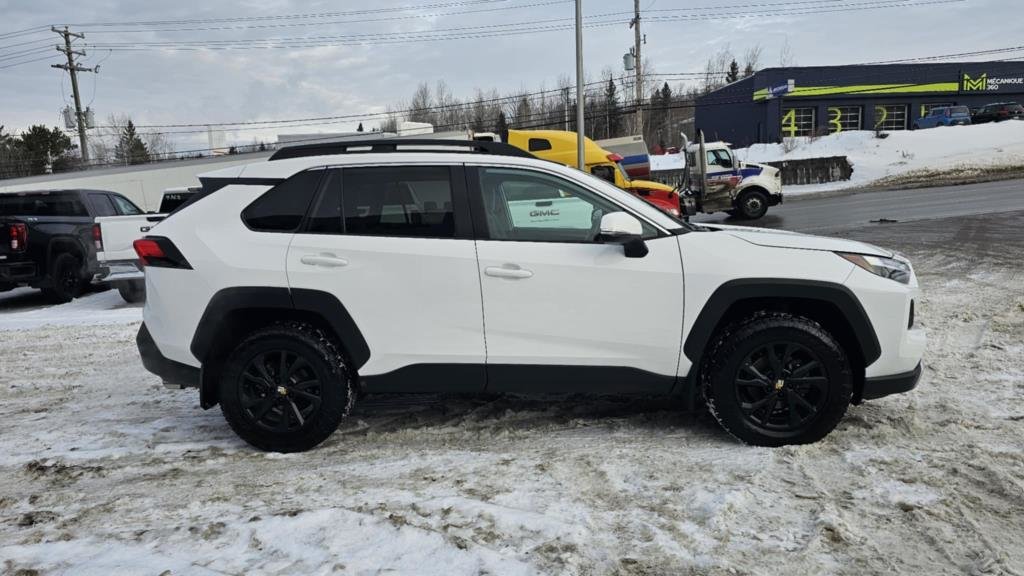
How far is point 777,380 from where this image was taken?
3727 millimetres

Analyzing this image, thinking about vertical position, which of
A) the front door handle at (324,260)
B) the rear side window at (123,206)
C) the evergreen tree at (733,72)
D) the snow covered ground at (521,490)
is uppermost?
the evergreen tree at (733,72)

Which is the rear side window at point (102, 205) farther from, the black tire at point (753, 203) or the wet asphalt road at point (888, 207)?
the black tire at point (753, 203)

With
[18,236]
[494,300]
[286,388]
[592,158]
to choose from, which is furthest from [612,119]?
[286,388]

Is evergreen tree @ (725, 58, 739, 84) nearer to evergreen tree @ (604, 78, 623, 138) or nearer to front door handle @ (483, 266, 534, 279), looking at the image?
evergreen tree @ (604, 78, 623, 138)

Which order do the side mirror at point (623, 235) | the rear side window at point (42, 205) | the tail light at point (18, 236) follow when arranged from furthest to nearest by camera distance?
the rear side window at point (42, 205) → the tail light at point (18, 236) → the side mirror at point (623, 235)

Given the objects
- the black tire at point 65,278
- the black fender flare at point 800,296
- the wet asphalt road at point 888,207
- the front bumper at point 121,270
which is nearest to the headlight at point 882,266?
the black fender flare at point 800,296

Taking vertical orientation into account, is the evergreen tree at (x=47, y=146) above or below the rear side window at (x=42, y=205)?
above

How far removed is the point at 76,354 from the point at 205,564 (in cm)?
517

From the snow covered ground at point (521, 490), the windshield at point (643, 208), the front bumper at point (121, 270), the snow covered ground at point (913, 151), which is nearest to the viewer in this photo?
the snow covered ground at point (521, 490)

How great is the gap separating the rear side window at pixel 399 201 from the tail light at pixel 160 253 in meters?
1.01

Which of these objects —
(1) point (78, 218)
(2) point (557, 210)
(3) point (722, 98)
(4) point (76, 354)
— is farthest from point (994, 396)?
(3) point (722, 98)

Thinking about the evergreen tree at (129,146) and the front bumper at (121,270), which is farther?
the evergreen tree at (129,146)

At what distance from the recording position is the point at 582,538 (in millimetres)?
2867

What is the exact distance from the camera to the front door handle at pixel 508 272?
147 inches
